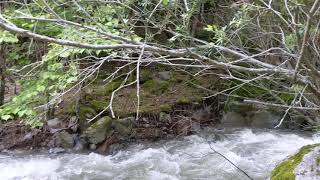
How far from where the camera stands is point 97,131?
6555 mm

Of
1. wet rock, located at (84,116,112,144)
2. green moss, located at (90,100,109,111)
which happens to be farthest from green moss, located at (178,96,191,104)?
wet rock, located at (84,116,112,144)

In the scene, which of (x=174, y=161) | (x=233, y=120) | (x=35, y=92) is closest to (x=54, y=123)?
(x=35, y=92)

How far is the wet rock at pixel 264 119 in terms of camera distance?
743 centimetres

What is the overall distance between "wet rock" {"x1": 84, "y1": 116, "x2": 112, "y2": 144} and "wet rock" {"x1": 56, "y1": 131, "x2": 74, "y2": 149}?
26cm

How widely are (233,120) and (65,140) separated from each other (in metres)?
3.00

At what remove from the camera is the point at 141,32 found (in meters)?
8.00

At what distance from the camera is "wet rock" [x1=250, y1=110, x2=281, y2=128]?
743cm

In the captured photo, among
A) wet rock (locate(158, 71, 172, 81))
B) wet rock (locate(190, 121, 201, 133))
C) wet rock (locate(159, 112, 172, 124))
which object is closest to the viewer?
wet rock (locate(159, 112, 172, 124))

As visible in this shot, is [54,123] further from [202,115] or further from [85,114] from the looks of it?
[202,115]

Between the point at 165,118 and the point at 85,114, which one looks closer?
the point at 85,114

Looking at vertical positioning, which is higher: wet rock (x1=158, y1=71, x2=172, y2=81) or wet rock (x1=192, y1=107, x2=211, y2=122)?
wet rock (x1=158, y1=71, x2=172, y2=81)

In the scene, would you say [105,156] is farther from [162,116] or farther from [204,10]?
[204,10]

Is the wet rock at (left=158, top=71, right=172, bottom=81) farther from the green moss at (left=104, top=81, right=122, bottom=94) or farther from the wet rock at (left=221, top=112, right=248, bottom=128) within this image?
the wet rock at (left=221, top=112, right=248, bottom=128)

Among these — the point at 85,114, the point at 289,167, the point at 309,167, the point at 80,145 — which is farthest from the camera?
the point at 85,114
